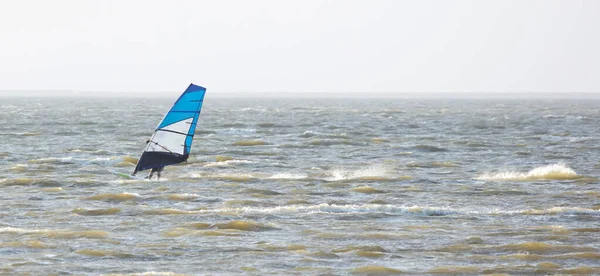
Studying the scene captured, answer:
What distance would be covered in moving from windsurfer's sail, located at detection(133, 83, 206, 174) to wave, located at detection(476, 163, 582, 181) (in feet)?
34.5

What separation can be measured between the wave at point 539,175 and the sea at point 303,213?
0.07m

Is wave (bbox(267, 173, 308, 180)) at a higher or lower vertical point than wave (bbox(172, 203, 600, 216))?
lower

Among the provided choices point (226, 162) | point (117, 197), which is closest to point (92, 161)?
point (226, 162)

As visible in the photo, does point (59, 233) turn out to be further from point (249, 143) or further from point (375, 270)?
point (249, 143)

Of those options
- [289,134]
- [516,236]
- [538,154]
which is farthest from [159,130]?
[289,134]

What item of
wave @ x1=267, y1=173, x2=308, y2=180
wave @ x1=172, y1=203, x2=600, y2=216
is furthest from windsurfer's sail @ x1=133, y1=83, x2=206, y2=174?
wave @ x1=267, y1=173, x2=308, y2=180

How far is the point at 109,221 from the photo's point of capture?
24297 millimetres

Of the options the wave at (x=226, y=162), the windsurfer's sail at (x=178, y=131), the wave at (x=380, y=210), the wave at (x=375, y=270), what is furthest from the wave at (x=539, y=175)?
the wave at (x=375, y=270)

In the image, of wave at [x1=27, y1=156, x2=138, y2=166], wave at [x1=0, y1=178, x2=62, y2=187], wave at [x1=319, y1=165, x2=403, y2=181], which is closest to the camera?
wave at [x1=0, y1=178, x2=62, y2=187]

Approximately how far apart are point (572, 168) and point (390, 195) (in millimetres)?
11963

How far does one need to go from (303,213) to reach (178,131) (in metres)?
6.17

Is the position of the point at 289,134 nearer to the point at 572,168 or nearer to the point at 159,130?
the point at 572,168

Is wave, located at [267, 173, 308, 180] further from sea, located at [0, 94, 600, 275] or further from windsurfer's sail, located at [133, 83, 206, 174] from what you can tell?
windsurfer's sail, located at [133, 83, 206, 174]

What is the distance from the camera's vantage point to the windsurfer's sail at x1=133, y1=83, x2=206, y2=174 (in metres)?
30.1
